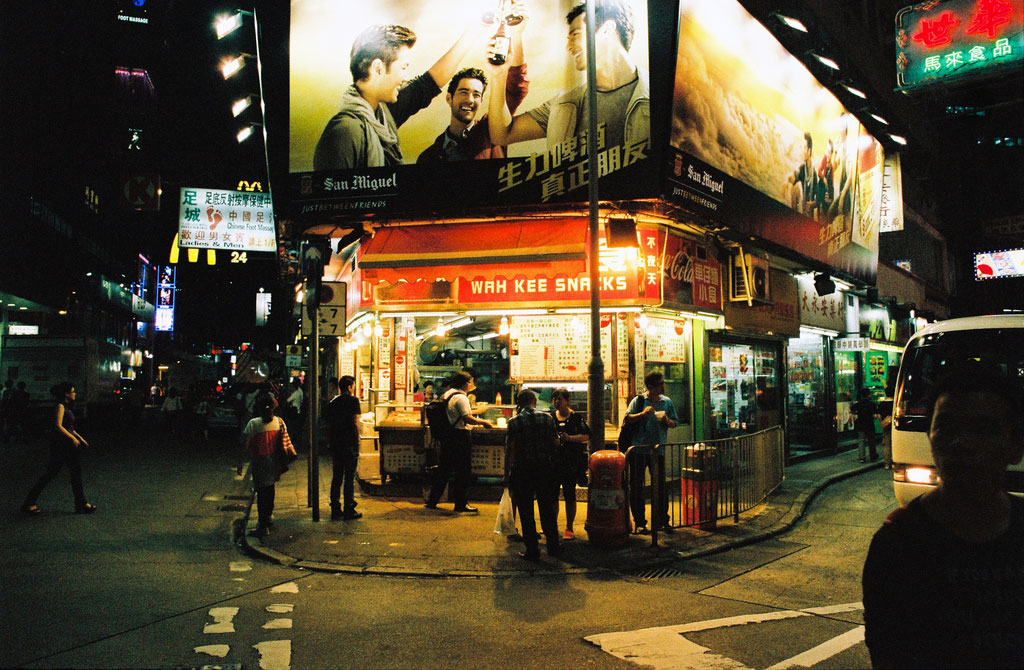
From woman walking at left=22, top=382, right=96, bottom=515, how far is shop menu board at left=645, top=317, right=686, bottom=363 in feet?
31.0

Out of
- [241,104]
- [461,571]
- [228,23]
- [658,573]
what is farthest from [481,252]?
[241,104]

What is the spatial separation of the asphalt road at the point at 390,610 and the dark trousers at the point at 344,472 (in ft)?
5.60

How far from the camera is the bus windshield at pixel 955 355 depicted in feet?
29.5

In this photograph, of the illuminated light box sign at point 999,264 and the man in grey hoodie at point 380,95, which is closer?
the man in grey hoodie at point 380,95

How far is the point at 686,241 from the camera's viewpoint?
13602 millimetres

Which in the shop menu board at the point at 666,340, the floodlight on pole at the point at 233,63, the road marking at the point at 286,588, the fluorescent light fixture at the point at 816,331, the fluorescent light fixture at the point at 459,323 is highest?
the floodlight on pole at the point at 233,63

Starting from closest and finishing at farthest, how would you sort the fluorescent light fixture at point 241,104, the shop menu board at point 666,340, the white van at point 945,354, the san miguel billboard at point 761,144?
the white van at point 945,354 < the san miguel billboard at point 761,144 < the shop menu board at point 666,340 < the fluorescent light fixture at point 241,104

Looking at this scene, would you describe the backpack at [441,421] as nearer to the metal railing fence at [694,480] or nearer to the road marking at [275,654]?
the metal railing fence at [694,480]

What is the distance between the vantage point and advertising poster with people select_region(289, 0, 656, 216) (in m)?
12.1

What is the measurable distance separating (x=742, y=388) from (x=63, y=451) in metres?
13.3

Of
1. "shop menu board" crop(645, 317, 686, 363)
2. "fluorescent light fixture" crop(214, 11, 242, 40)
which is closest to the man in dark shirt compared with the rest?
"shop menu board" crop(645, 317, 686, 363)

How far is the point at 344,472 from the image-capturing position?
34.8 feet

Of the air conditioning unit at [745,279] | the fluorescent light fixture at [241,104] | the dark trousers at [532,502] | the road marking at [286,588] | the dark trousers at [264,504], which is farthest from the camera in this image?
the fluorescent light fixture at [241,104]

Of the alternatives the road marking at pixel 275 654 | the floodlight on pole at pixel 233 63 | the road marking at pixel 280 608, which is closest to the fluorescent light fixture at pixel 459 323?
the road marking at pixel 280 608
